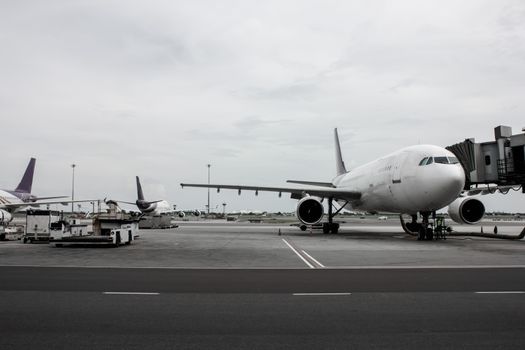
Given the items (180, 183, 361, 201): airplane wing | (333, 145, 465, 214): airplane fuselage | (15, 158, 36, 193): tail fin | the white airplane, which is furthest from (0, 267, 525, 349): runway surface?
(15, 158, 36, 193): tail fin

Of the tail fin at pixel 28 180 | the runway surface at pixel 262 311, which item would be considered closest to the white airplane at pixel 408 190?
the runway surface at pixel 262 311

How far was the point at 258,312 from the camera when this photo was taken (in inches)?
255

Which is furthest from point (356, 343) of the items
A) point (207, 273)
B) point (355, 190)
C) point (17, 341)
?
point (355, 190)

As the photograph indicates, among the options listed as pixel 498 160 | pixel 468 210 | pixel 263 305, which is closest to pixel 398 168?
pixel 468 210

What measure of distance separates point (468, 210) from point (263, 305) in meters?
19.5

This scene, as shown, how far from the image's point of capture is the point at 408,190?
2097 centimetres

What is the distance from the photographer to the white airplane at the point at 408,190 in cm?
1945

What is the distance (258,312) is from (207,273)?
4636 mm

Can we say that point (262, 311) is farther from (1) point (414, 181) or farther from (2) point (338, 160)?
(2) point (338, 160)

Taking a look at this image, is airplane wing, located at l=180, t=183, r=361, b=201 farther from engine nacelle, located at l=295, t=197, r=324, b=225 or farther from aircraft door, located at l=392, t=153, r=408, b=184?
aircraft door, located at l=392, t=153, r=408, b=184

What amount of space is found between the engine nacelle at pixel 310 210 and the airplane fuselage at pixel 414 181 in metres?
3.01

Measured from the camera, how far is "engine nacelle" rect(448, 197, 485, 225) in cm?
2298

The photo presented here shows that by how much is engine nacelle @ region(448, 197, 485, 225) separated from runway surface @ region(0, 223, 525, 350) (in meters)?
10.2

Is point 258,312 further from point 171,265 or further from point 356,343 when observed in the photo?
point 171,265
